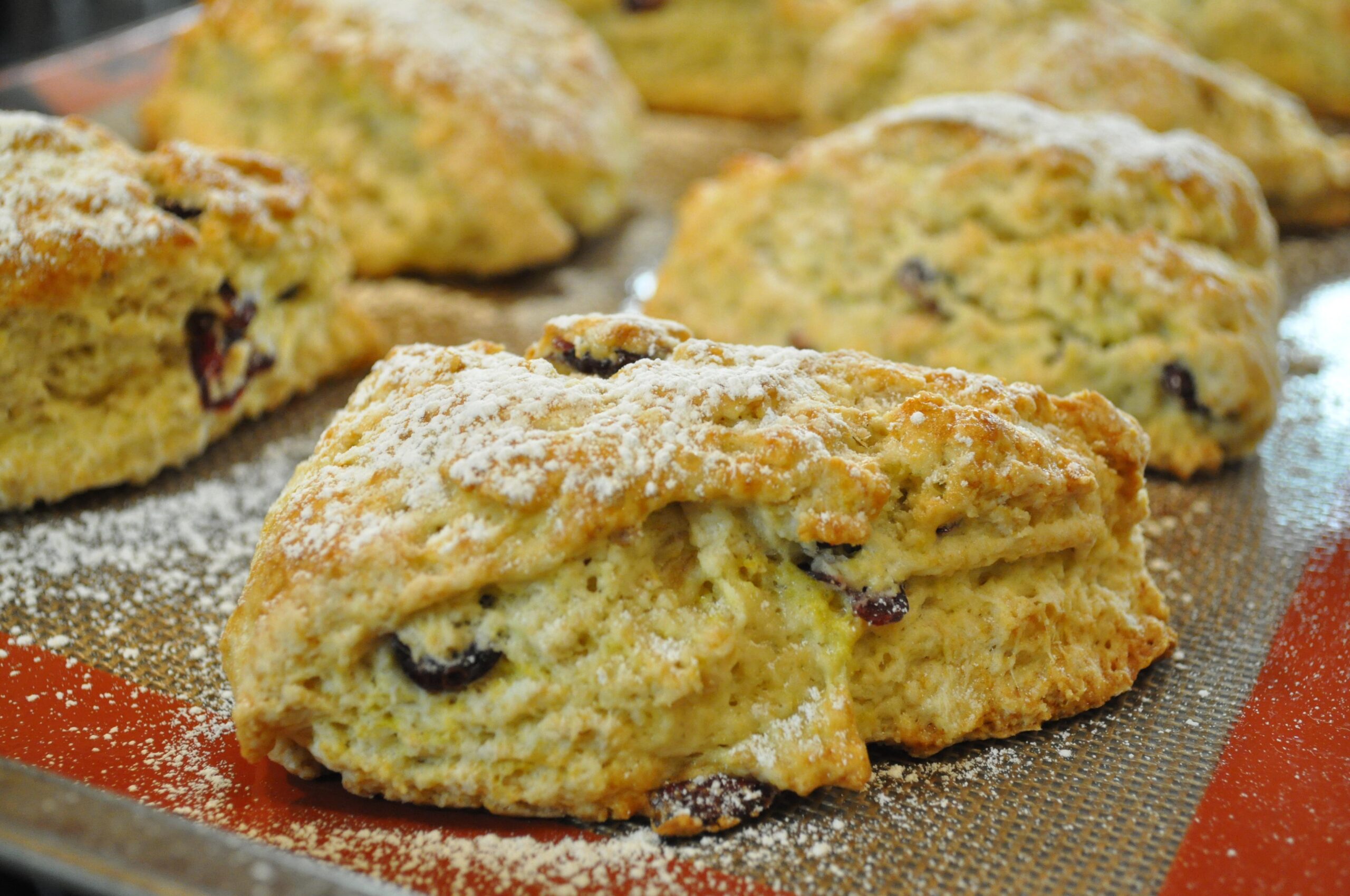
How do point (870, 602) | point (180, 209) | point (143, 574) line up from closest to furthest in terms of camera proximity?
point (870, 602), point (143, 574), point (180, 209)

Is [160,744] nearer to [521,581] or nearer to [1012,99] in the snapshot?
[521,581]

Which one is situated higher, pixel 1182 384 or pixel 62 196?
pixel 62 196

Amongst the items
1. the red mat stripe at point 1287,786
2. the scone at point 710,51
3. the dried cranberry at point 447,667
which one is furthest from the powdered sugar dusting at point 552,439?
the scone at point 710,51

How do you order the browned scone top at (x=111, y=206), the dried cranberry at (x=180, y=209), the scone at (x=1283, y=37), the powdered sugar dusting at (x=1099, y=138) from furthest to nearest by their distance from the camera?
the scone at (x=1283, y=37) < the powdered sugar dusting at (x=1099, y=138) < the dried cranberry at (x=180, y=209) < the browned scone top at (x=111, y=206)

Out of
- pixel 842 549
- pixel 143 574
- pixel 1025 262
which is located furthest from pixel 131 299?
pixel 1025 262

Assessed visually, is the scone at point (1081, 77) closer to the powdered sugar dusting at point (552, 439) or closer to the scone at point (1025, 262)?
the scone at point (1025, 262)

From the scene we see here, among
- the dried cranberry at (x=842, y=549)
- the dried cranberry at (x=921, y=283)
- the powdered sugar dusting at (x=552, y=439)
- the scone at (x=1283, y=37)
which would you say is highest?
the powdered sugar dusting at (x=552, y=439)

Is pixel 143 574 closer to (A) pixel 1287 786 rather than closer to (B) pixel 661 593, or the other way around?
(B) pixel 661 593
